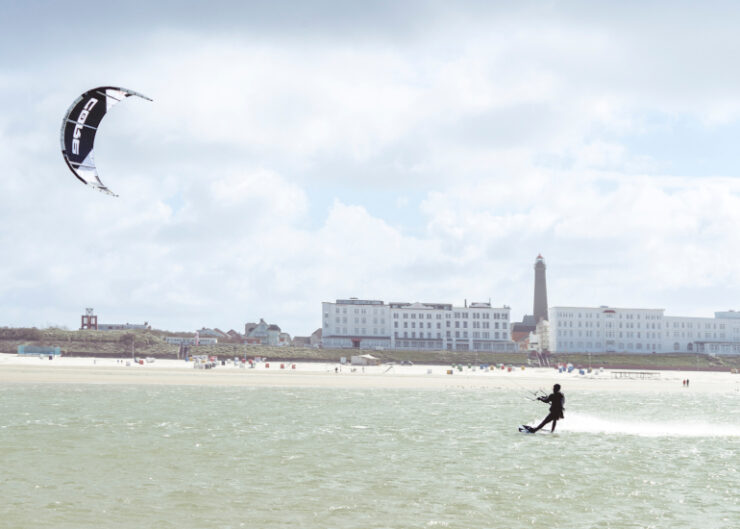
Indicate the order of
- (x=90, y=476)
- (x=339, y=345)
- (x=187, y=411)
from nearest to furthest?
(x=90, y=476) < (x=187, y=411) < (x=339, y=345)

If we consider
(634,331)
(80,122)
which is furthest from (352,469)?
(634,331)

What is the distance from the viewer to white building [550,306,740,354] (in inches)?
7441

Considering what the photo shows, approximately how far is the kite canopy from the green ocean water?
328 inches

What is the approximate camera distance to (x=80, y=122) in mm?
21484

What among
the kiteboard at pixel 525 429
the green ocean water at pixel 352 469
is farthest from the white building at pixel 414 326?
the kiteboard at pixel 525 429

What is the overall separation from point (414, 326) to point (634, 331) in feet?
185

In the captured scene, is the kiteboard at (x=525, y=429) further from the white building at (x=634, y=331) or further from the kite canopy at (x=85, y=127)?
the white building at (x=634, y=331)

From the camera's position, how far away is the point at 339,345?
7151 inches

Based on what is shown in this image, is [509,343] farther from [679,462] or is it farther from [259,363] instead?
[679,462]

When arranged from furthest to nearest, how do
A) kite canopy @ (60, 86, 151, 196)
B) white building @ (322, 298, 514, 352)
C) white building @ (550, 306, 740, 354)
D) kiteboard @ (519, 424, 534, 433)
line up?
white building @ (550, 306, 740, 354), white building @ (322, 298, 514, 352), kiteboard @ (519, 424, 534, 433), kite canopy @ (60, 86, 151, 196)

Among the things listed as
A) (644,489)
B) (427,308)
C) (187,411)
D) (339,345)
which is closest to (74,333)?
(339,345)

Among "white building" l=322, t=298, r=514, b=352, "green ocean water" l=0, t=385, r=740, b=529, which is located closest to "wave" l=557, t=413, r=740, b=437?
"green ocean water" l=0, t=385, r=740, b=529

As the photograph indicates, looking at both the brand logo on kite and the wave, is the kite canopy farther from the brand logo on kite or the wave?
the wave

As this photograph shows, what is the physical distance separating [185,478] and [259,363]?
10497cm
